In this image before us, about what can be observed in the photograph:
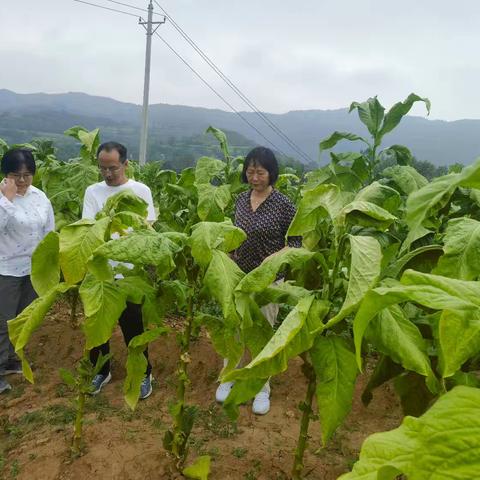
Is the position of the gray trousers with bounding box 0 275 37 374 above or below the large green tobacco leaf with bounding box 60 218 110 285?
below

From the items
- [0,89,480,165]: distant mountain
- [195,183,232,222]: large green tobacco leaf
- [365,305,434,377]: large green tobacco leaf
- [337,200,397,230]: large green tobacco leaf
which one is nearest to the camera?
[365,305,434,377]: large green tobacco leaf

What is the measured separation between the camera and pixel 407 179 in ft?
7.02

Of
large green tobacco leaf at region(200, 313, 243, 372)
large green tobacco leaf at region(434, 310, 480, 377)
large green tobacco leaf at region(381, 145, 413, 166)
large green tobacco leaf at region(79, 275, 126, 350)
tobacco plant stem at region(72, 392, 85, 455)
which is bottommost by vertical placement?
tobacco plant stem at region(72, 392, 85, 455)

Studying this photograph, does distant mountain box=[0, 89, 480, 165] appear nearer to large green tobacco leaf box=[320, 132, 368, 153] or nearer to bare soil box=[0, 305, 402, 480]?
bare soil box=[0, 305, 402, 480]

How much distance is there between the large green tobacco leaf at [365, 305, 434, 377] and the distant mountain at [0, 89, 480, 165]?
83947 mm

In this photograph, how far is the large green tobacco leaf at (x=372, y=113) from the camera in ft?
8.48

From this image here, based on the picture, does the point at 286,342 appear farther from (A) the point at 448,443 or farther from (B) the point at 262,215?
(B) the point at 262,215

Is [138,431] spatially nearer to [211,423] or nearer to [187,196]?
[211,423]

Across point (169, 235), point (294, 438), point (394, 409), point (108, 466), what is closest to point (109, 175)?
point (169, 235)

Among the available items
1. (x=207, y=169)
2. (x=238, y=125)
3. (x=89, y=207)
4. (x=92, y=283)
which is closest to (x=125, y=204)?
(x=92, y=283)

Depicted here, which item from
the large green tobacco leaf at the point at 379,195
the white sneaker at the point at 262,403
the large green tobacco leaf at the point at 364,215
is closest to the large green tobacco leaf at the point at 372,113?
the large green tobacco leaf at the point at 379,195

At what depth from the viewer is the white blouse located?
3207 millimetres

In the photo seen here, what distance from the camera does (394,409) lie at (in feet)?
11.1

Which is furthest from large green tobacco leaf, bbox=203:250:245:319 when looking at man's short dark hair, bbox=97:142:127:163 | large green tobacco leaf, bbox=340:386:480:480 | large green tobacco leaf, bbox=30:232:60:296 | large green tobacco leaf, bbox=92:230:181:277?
man's short dark hair, bbox=97:142:127:163
